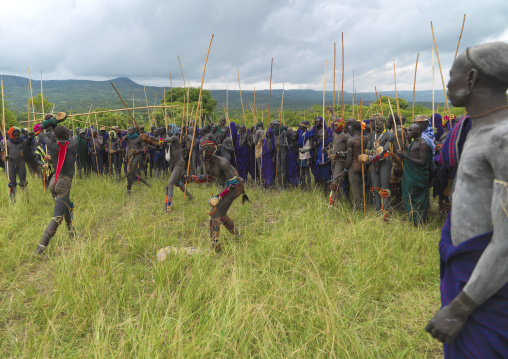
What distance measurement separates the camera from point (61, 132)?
4.04 m

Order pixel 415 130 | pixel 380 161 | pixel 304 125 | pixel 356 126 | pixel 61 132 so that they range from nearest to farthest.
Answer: pixel 61 132 < pixel 415 130 < pixel 380 161 < pixel 356 126 < pixel 304 125

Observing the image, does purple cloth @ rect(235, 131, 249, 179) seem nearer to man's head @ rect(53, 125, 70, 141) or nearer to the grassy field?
the grassy field

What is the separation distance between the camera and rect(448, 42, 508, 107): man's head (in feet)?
3.35

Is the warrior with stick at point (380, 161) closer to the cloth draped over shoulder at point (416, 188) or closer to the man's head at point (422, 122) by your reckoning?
the cloth draped over shoulder at point (416, 188)

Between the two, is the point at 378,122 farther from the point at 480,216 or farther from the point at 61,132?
the point at 61,132

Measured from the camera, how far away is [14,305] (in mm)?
2744

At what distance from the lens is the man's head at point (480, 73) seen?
1021 millimetres

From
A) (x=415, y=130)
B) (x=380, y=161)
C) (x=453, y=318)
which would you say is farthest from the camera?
(x=380, y=161)

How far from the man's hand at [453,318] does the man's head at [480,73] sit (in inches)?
28.5

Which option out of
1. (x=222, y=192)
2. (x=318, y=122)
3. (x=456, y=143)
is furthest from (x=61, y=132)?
(x=318, y=122)

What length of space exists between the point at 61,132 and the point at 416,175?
5242 mm

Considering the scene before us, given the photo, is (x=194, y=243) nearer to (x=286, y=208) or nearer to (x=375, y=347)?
(x=286, y=208)

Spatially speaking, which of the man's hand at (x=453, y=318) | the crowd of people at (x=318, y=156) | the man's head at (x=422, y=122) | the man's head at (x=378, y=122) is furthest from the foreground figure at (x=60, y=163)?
the man's head at (x=422, y=122)

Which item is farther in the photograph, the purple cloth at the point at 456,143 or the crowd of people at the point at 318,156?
the crowd of people at the point at 318,156
